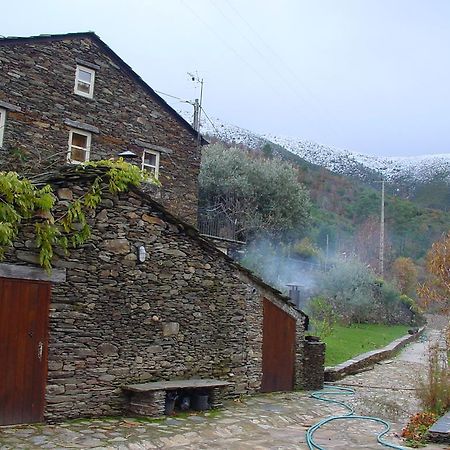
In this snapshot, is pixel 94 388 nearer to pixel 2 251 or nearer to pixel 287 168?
pixel 2 251

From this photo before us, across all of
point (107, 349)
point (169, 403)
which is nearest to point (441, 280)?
point (169, 403)

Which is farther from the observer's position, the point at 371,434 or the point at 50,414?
the point at 371,434

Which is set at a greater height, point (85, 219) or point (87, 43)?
point (87, 43)

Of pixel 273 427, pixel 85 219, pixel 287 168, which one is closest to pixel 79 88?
pixel 85 219

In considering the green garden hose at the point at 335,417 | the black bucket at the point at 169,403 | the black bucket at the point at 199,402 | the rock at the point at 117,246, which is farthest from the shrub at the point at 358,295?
the rock at the point at 117,246

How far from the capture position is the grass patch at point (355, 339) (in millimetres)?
16891

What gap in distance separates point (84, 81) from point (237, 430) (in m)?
11.6

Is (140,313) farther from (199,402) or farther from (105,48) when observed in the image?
(105,48)

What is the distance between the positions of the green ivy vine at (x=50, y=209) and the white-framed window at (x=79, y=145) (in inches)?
302

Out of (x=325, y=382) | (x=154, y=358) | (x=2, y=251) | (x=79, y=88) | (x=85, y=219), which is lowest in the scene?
(x=325, y=382)

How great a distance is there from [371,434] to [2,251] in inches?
231

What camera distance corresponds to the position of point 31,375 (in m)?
7.93

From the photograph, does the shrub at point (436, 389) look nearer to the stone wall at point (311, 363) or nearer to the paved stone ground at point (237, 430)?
the paved stone ground at point (237, 430)

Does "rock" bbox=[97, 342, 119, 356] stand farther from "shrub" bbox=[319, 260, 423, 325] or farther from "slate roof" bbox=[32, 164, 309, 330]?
"shrub" bbox=[319, 260, 423, 325]
